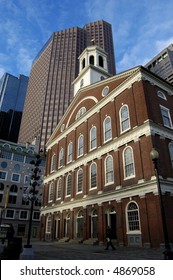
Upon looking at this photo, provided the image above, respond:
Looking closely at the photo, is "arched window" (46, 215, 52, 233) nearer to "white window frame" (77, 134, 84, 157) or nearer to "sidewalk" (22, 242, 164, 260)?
"white window frame" (77, 134, 84, 157)

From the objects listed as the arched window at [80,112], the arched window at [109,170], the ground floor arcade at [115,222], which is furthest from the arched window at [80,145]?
the ground floor arcade at [115,222]

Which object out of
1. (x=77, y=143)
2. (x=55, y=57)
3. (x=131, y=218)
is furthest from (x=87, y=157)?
(x=55, y=57)

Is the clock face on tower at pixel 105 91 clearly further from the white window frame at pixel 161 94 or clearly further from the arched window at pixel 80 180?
the arched window at pixel 80 180

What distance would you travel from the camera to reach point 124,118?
73.0 feet

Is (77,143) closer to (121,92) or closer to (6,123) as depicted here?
(121,92)

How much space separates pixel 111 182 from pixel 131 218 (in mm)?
4317

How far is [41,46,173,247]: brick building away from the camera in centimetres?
1719

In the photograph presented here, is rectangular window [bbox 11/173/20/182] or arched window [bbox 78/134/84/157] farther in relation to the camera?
rectangular window [bbox 11/173/20/182]

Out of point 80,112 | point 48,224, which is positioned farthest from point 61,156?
point 48,224

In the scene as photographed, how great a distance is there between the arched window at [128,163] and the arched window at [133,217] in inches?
104

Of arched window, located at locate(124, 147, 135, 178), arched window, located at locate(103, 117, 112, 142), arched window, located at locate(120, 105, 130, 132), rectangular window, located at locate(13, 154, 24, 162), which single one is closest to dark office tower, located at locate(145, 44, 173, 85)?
rectangular window, located at locate(13, 154, 24, 162)

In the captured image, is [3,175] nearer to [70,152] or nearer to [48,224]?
[48,224]

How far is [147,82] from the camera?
2161 centimetres

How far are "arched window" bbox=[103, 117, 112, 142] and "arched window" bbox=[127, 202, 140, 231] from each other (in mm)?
8139
